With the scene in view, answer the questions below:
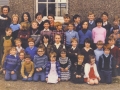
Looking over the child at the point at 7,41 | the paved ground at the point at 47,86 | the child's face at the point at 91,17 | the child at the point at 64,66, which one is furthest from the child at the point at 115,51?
the child at the point at 7,41

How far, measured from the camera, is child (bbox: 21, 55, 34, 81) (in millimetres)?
7602


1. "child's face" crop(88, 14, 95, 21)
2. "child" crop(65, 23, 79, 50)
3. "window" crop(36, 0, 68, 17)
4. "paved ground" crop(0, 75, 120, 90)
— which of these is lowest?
"paved ground" crop(0, 75, 120, 90)

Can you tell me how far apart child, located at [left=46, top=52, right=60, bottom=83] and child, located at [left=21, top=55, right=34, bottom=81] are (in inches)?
16.1

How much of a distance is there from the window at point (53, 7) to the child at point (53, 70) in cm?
234

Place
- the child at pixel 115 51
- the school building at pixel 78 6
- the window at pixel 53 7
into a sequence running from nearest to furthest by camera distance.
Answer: the child at pixel 115 51 → the school building at pixel 78 6 → the window at pixel 53 7

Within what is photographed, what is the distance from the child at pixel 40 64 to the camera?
7.61 metres

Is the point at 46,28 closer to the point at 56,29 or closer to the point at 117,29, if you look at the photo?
the point at 56,29

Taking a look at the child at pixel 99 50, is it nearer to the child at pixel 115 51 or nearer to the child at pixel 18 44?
the child at pixel 115 51

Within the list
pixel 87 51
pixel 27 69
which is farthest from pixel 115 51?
pixel 27 69

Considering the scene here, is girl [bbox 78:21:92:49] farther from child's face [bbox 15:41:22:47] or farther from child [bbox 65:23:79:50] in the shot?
child's face [bbox 15:41:22:47]

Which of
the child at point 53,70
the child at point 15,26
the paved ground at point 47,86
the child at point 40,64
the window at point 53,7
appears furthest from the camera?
the window at point 53,7

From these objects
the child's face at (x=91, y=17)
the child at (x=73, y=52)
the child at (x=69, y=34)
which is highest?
the child's face at (x=91, y=17)

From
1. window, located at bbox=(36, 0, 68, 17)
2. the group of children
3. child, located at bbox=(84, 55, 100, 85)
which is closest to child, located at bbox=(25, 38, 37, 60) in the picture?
the group of children

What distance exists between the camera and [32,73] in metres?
7.64
